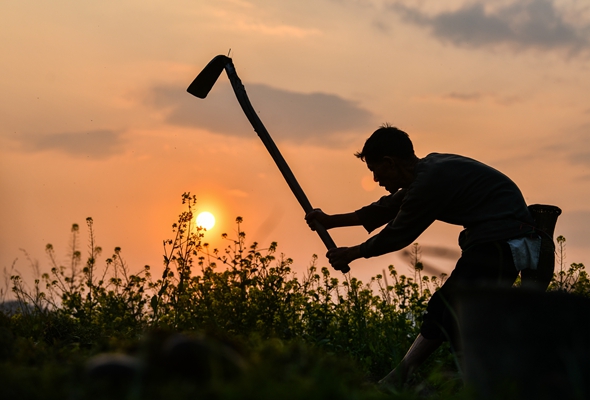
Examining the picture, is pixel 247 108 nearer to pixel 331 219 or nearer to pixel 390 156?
pixel 331 219

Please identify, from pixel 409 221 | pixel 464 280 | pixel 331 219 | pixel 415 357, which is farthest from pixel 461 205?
pixel 331 219

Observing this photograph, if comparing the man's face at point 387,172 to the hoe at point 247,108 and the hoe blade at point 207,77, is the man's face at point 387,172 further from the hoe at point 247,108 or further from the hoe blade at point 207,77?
the hoe blade at point 207,77

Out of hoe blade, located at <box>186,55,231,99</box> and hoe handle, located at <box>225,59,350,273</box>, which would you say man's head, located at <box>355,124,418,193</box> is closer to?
hoe handle, located at <box>225,59,350,273</box>

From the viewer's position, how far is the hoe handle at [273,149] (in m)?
5.53

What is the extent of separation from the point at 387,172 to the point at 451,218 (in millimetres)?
584

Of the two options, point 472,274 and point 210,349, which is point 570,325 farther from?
point 472,274

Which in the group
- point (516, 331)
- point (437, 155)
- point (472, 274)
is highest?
point (437, 155)

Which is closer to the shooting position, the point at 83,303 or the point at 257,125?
the point at 257,125

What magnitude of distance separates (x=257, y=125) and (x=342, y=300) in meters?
1.76

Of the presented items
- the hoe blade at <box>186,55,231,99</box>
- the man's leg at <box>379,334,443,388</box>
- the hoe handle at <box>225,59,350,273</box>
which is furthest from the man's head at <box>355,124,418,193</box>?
the hoe blade at <box>186,55,231,99</box>

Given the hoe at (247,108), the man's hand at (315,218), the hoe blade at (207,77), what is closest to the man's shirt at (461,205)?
the hoe at (247,108)

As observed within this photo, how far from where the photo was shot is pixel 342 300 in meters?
6.24

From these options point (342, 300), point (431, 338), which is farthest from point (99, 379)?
point (342, 300)

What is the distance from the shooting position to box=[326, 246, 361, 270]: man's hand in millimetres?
5117
